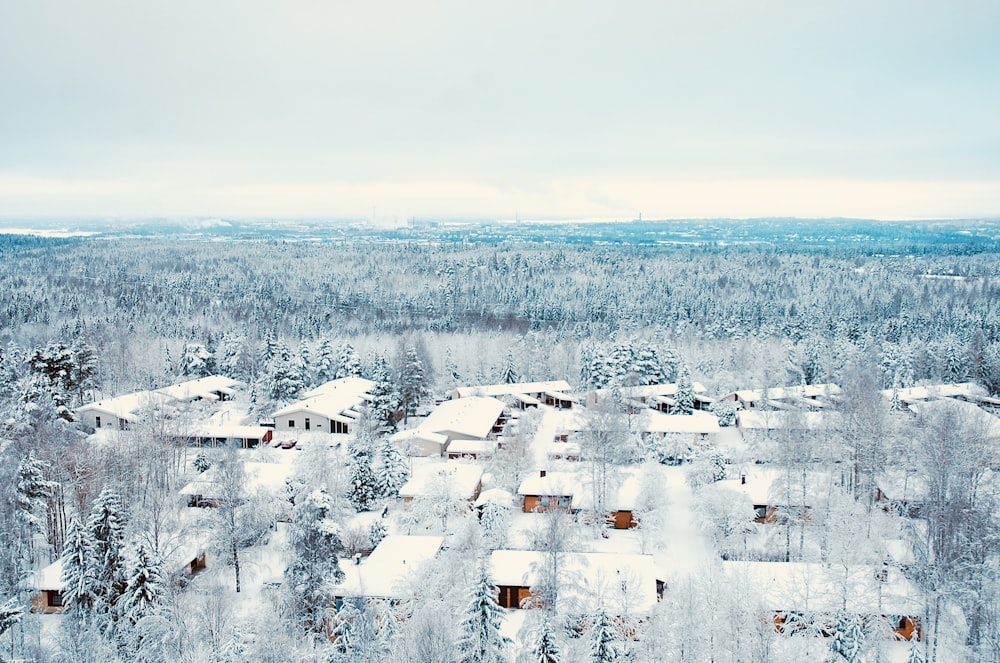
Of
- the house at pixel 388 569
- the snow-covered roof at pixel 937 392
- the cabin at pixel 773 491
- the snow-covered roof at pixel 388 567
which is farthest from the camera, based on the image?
the snow-covered roof at pixel 937 392

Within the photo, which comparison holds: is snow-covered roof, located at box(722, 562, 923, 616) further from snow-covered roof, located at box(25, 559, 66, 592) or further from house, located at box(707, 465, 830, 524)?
snow-covered roof, located at box(25, 559, 66, 592)

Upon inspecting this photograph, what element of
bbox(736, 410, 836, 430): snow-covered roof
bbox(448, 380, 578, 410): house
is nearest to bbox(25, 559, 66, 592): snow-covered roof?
bbox(736, 410, 836, 430): snow-covered roof

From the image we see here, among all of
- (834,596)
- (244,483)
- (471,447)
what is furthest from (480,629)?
(471,447)

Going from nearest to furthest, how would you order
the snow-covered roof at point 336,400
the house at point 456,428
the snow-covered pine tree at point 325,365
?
the house at point 456,428
the snow-covered roof at point 336,400
the snow-covered pine tree at point 325,365

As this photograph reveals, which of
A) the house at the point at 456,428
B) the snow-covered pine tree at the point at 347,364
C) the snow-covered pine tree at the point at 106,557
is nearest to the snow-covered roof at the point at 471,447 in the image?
the house at the point at 456,428

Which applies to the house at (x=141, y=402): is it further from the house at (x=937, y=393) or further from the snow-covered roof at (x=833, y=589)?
the house at (x=937, y=393)

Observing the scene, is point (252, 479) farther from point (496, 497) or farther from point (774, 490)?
point (774, 490)
